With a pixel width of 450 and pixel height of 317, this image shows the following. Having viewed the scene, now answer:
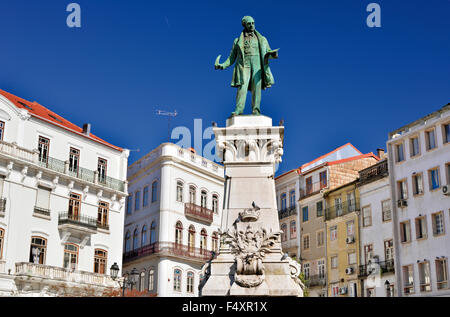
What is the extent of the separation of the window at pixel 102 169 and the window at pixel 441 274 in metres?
26.0

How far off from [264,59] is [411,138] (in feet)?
123

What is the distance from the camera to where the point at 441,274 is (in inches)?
1740

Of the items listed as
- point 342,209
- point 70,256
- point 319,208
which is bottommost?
point 70,256

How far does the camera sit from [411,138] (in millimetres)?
48969

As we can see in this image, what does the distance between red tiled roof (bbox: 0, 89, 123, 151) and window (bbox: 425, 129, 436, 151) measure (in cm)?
2458

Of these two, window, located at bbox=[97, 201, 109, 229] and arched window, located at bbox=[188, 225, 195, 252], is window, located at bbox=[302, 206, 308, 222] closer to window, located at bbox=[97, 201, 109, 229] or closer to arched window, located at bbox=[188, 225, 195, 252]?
→ arched window, located at bbox=[188, 225, 195, 252]

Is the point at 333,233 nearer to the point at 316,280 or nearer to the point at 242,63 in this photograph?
the point at 316,280

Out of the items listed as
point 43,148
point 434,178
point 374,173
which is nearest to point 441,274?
point 434,178

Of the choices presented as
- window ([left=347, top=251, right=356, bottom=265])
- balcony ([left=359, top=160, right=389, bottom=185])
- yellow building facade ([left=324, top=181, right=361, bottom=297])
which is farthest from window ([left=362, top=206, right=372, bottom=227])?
window ([left=347, top=251, right=356, bottom=265])

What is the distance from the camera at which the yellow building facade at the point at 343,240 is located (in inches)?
2056

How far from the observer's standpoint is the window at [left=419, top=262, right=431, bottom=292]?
4500 centimetres

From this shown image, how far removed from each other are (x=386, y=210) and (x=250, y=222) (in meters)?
40.0
